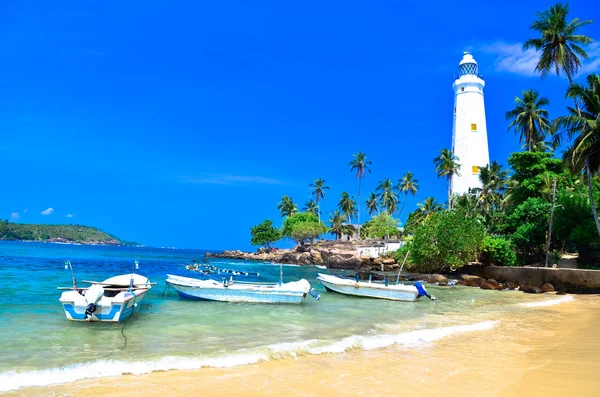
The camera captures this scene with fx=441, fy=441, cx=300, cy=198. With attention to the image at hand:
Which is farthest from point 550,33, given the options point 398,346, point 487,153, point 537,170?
point 398,346

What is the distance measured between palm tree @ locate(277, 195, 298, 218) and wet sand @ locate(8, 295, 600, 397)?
89944 millimetres

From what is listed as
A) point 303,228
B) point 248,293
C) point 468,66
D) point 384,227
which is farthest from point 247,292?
point 303,228

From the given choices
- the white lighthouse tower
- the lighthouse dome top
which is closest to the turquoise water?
the white lighthouse tower

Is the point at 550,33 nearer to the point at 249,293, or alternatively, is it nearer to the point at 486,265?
the point at 486,265

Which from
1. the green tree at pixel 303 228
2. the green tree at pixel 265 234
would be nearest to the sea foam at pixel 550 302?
the green tree at pixel 303 228

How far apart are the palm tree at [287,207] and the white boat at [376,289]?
75.4 meters

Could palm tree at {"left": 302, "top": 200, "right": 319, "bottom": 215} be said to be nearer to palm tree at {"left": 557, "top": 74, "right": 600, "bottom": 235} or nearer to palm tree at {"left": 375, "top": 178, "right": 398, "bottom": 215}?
palm tree at {"left": 375, "top": 178, "right": 398, "bottom": 215}

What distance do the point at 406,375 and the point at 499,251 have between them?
31.3 m

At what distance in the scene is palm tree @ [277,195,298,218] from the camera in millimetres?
102375

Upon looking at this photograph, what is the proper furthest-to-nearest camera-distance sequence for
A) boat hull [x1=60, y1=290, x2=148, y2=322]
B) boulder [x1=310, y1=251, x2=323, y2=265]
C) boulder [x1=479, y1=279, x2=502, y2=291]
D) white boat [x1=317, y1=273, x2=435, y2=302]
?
boulder [x1=310, y1=251, x2=323, y2=265] < boulder [x1=479, y1=279, x2=502, y2=291] < white boat [x1=317, y1=273, x2=435, y2=302] < boat hull [x1=60, y1=290, x2=148, y2=322]

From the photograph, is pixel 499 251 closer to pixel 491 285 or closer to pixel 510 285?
pixel 510 285

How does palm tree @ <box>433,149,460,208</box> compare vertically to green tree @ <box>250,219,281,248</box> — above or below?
above

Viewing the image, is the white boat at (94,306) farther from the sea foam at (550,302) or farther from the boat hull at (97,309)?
the sea foam at (550,302)

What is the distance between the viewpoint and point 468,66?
58125 mm
